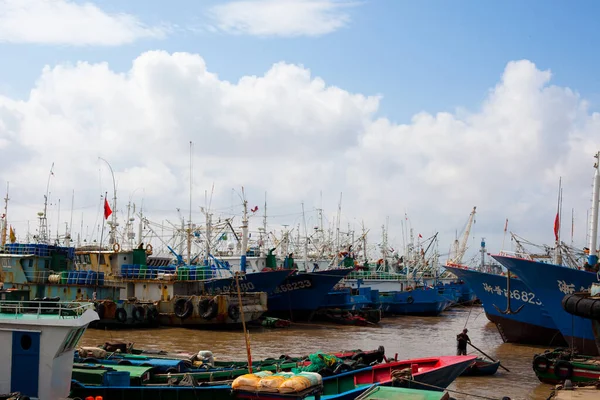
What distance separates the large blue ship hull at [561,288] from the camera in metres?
24.3

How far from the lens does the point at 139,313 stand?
3331 cm

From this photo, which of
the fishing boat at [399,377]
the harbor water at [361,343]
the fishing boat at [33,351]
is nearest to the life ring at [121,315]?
the harbor water at [361,343]

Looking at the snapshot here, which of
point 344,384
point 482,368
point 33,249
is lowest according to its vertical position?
point 482,368

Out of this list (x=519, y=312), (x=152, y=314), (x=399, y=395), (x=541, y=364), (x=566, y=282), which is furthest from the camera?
(x=152, y=314)

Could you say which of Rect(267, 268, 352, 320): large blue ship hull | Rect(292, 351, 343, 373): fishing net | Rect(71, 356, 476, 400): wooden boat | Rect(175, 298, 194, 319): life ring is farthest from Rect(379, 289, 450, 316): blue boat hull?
Rect(292, 351, 343, 373): fishing net

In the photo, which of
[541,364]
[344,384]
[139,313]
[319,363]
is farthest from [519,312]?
[139,313]

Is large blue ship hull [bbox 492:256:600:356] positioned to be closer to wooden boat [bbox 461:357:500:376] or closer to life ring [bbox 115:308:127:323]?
wooden boat [bbox 461:357:500:376]

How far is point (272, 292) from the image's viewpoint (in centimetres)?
3816

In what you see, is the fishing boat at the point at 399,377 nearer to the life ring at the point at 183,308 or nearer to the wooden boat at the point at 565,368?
the wooden boat at the point at 565,368

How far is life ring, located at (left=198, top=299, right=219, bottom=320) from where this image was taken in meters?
32.8

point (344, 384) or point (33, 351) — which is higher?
point (33, 351)

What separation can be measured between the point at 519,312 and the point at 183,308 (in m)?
16.1

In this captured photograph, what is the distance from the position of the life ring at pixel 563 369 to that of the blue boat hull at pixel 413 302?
29.5m

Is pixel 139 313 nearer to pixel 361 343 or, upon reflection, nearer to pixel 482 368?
pixel 361 343
